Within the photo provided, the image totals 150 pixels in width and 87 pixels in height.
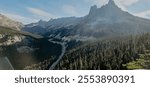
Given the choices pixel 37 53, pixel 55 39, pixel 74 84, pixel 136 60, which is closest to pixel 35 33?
pixel 37 53

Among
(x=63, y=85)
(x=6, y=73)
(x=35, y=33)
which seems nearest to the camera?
(x=63, y=85)

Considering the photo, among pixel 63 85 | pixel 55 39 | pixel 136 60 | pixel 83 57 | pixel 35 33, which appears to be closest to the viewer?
pixel 63 85

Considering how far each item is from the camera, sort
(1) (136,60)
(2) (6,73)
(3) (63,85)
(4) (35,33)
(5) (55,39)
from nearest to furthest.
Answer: (3) (63,85)
(2) (6,73)
(1) (136,60)
(4) (35,33)
(5) (55,39)

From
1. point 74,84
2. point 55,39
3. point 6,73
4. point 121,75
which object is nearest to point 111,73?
point 121,75

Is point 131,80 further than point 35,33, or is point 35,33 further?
point 35,33

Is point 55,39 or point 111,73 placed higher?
point 55,39

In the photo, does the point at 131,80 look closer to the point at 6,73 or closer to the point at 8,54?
the point at 6,73

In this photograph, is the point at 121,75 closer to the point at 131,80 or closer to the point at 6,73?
the point at 131,80

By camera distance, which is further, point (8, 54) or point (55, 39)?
point (55, 39)

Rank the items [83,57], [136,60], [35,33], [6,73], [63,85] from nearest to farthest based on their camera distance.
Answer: [63,85]
[6,73]
[136,60]
[83,57]
[35,33]
